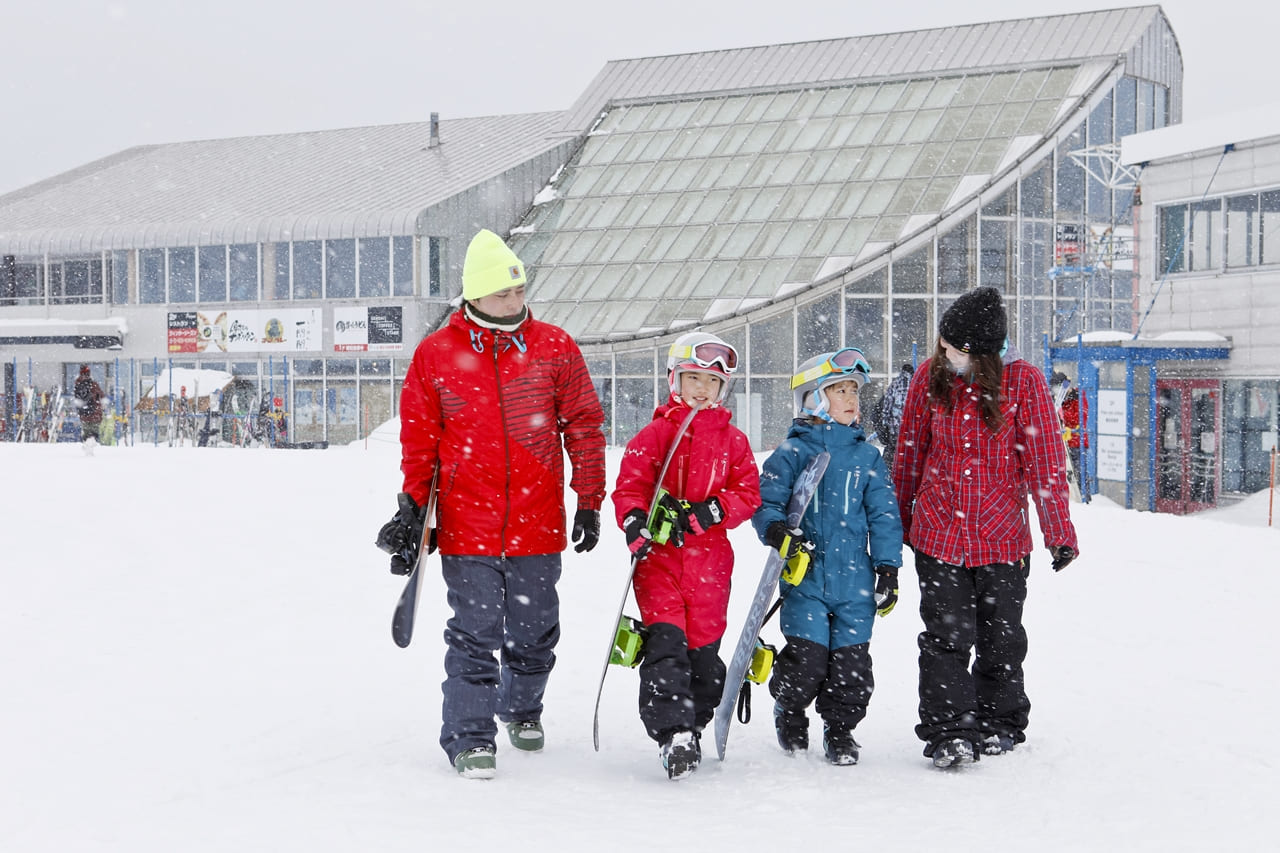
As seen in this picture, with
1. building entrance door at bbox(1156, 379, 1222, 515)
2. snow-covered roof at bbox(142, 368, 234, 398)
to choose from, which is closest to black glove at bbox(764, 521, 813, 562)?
building entrance door at bbox(1156, 379, 1222, 515)

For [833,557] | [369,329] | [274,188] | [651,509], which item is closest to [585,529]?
[651,509]

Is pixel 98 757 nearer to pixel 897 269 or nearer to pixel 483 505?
pixel 483 505

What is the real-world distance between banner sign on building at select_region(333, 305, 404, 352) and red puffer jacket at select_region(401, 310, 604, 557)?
31.0 metres

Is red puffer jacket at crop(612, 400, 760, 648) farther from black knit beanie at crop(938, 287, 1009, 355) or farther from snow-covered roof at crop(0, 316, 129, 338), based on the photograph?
snow-covered roof at crop(0, 316, 129, 338)

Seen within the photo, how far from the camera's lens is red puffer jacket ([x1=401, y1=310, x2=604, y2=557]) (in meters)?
4.99

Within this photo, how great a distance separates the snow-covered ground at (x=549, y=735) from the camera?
4.10 meters

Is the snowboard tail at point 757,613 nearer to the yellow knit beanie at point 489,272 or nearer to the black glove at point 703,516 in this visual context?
the black glove at point 703,516

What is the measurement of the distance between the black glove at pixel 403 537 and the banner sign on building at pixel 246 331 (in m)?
32.5

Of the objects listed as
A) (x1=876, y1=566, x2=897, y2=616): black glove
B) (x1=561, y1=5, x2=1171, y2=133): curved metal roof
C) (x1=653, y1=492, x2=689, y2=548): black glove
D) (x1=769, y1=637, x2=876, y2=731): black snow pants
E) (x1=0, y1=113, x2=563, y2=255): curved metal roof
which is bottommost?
(x1=769, y1=637, x2=876, y2=731): black snow pants

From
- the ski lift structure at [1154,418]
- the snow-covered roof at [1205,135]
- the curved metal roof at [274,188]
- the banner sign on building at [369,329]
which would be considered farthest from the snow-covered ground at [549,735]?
the curved metal roof at [274,188]

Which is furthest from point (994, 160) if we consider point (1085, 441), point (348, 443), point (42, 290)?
point (42, 290)

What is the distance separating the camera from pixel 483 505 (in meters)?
4.98

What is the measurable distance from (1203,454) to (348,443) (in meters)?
22.4

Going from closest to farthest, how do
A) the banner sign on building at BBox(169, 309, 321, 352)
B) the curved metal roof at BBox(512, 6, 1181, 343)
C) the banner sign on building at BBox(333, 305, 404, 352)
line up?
1. the curved metal roof at BBox(512, 6, 1181, 343)
2. the banner sign on building at BBox(333, 305, 404, 352)
3. the banner sign on building at BBox(169, 309, 321, 352)
